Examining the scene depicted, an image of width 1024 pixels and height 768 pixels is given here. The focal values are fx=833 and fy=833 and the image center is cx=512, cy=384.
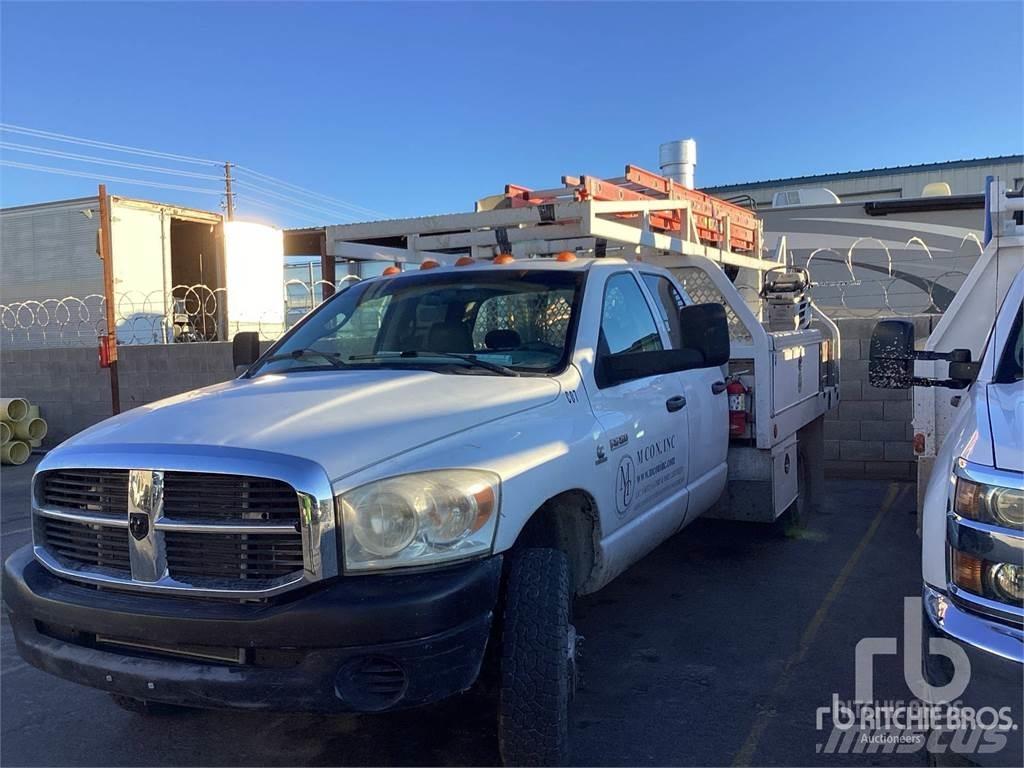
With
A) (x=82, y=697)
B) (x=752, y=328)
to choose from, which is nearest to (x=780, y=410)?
(x=752, y=328)

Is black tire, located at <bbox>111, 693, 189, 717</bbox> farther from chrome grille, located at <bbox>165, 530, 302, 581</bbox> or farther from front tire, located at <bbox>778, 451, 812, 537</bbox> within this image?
front tire, located at <bbox>778, 451, 812, 537</bbox>

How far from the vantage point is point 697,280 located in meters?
5.98

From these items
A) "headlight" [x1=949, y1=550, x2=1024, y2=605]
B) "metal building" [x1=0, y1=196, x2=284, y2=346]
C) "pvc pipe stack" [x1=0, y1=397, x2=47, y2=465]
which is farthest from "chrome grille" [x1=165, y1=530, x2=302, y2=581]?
"metal building" [x1=0, y1=196, x2=284, y2=346]

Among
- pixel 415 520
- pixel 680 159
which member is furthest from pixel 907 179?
pixel 415 520

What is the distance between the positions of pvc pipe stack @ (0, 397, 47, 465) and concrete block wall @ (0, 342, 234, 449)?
38 cm

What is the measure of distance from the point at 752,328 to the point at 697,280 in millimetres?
850

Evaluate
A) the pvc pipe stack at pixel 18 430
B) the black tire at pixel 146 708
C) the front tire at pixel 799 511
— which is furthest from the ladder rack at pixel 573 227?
the pvc pipe stack at pixel 18 430

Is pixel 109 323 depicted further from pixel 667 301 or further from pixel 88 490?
pixel 88 490

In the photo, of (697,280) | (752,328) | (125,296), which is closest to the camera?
(752,328)

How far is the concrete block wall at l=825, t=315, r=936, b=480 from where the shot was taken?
8.12m

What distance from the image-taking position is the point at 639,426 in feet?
12.6

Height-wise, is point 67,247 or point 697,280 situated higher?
point 67,247

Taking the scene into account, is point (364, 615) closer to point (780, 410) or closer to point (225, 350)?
point (780, 410)

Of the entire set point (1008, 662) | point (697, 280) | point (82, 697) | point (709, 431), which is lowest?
point (82, 697)
